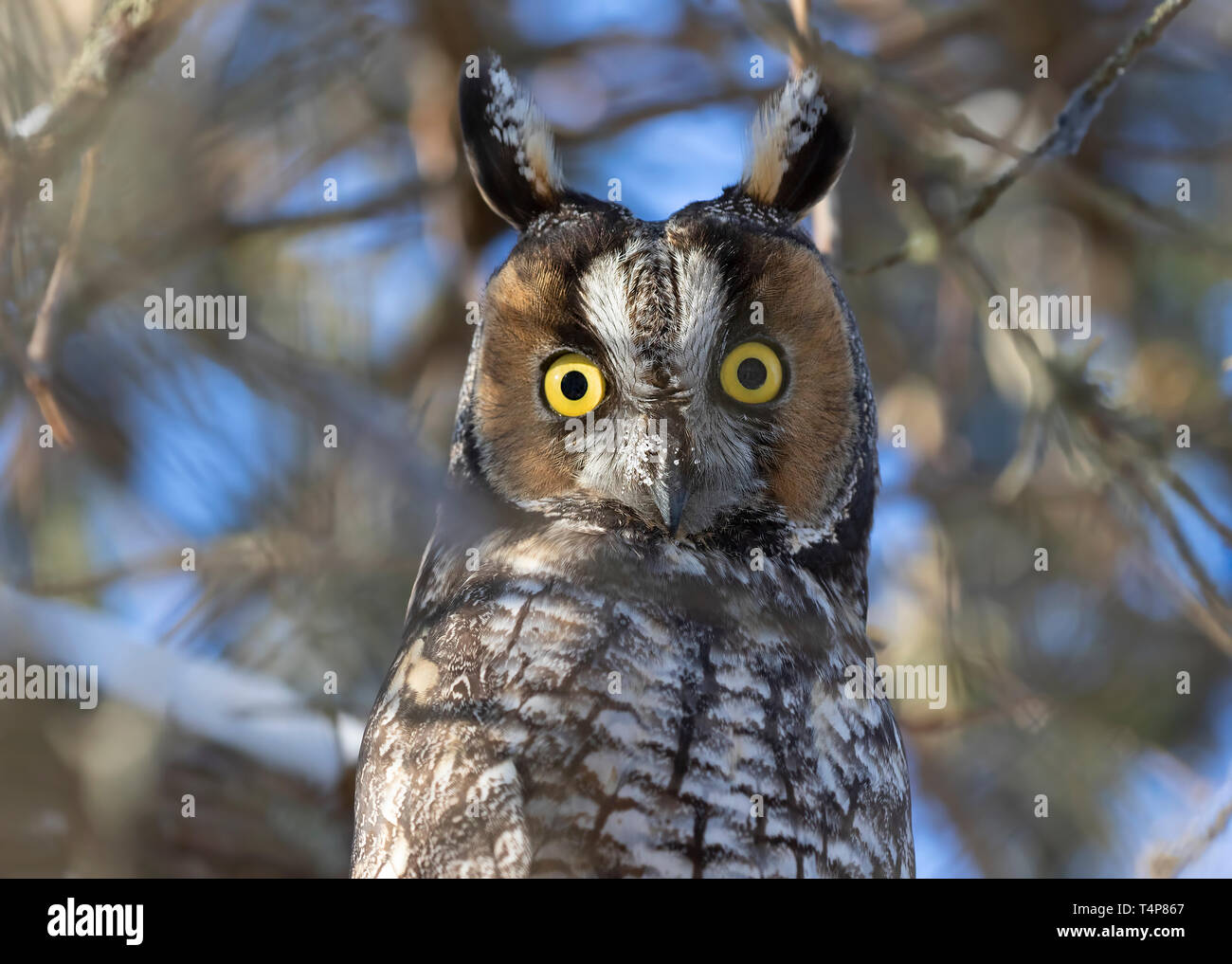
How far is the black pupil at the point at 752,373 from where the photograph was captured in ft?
6.47

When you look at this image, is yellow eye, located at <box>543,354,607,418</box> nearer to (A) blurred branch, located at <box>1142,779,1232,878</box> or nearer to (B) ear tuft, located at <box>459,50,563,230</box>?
(B) ear tuft, located at <box>459,50,563,230</box>

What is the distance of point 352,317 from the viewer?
2.95 meters

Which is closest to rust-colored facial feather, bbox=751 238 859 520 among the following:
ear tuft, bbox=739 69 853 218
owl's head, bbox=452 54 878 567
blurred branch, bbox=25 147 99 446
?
owl's head, bbox=452 54 878 567

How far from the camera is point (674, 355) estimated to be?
6.01 feet

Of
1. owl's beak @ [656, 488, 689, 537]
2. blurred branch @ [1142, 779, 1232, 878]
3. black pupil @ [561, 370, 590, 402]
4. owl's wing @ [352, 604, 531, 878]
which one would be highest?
black pupil @ [561, 370, 590, 402]

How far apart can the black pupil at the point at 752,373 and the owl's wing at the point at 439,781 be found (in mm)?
643

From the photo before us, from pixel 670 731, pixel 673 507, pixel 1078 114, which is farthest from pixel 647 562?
pixel 1078 114

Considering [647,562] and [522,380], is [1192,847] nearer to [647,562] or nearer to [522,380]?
[647,562]

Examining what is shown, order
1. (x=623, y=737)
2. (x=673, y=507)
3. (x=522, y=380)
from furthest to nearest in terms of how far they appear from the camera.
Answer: (x=522, y=380) < (x=673, y=507) < (x=623, y=737)

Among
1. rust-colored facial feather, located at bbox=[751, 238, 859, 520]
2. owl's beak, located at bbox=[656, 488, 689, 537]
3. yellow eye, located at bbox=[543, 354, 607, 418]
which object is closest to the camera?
owl's beak, located at bbox=[656, 488, 689, 537]

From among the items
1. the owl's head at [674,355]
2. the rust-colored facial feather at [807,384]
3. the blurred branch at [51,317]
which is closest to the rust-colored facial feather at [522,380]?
the owl's head at [674,355]

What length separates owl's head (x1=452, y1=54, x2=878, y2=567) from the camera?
1849mm

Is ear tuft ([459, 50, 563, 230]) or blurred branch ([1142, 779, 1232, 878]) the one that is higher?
ear tuft ([459, 50, 563, 230])

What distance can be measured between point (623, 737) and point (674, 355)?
2.09 ft
